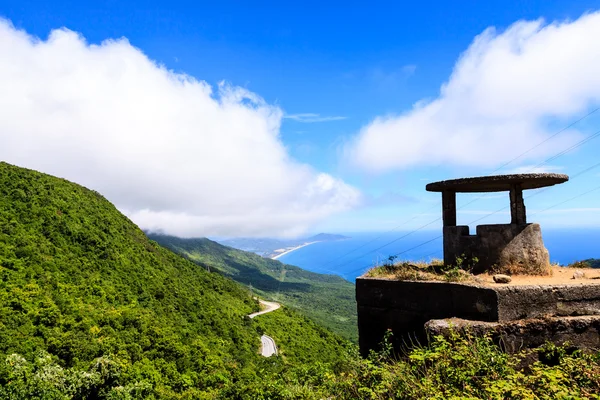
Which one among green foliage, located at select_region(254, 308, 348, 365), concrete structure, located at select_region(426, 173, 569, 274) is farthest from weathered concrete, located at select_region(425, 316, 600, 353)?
green foliage, located at select_region(254, 308, 348, 365)

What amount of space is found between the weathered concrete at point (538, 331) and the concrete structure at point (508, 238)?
4.89ft

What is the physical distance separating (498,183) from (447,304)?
2.76 m

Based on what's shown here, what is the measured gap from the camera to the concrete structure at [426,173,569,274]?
263 inches

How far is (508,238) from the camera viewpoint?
676 cm

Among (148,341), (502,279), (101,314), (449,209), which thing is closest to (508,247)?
(502,279)

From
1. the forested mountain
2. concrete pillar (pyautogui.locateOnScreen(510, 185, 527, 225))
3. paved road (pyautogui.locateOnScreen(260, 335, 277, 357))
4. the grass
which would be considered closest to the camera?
the forested mountain

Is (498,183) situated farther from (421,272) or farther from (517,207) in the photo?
(421,272)

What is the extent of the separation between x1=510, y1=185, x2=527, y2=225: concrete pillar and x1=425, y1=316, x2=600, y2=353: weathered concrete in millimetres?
2169

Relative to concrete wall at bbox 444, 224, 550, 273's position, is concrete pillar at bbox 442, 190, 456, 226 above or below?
above

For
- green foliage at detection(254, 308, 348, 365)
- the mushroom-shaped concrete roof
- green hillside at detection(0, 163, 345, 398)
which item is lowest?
green foliage at detection(254, 308, 348, 365)

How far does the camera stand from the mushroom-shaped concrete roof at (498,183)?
6.65m

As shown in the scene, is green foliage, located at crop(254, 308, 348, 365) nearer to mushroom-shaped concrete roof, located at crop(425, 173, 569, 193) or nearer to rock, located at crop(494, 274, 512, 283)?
mushroom-shaped concrete roof, located at crop(425, 173, 569, 193)

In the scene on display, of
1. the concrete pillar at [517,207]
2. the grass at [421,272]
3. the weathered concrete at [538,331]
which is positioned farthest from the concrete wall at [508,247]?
the weathered concrete at [538,331]

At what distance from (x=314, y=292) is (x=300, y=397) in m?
178
